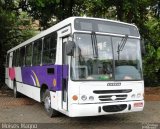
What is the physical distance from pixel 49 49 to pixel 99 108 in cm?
311

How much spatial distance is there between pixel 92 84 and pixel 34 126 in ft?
7.23

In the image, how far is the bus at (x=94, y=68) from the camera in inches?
360

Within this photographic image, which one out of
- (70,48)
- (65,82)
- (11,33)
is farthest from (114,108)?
(11,33)

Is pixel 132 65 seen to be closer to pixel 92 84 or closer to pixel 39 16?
pixel 92 84

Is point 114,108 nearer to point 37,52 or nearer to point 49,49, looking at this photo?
point 49,49

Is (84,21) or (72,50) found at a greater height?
(84,21)

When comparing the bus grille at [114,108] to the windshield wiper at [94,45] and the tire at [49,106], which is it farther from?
the tire at [49,106]

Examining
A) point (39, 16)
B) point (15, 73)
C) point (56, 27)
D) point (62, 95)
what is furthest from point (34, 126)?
point (39, 16)

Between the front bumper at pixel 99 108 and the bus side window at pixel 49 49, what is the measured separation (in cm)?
224

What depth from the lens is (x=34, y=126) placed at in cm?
974

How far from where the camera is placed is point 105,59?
9523 mm

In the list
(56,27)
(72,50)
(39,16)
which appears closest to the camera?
(72,50)

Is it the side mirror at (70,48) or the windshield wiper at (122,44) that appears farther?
the windshield wiper at (122,44)

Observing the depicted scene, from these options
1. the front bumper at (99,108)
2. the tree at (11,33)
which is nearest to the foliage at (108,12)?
the tree at (11,33)
